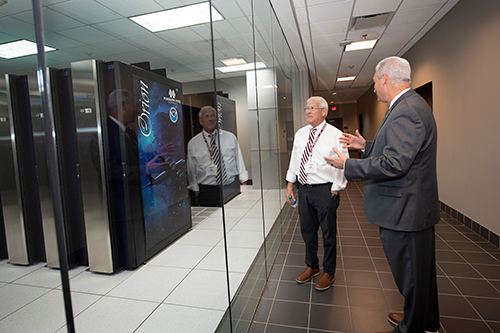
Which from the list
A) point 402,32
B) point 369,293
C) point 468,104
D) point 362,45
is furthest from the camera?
point 362,45

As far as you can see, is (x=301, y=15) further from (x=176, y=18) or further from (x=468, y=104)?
(x=176, y=18)

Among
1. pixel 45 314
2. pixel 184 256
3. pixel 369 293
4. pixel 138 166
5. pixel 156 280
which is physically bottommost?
pixel 369 293

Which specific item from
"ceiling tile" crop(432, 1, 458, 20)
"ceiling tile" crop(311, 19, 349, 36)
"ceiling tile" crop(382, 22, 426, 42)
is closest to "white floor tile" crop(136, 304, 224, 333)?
"ceiling tile" crop(311, 19, 349, 36)

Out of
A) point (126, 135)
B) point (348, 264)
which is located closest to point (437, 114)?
point (348, 264)

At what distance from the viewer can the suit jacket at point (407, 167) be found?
5.27 feet

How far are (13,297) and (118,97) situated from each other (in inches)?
39.3

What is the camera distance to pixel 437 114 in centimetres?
525

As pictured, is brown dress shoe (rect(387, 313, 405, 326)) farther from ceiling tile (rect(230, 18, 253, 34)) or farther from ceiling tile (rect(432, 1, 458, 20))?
ceiling tile (rect(432, 1, 458, 20))

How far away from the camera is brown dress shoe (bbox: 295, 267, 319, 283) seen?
272cm

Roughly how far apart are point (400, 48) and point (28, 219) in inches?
305

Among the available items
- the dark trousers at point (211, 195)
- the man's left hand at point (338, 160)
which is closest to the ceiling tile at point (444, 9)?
the man's left hand at point (338, 160)

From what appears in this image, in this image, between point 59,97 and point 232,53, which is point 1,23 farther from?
point 232,53

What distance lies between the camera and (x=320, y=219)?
2672mm

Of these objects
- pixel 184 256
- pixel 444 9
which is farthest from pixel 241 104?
pixel 444 9
